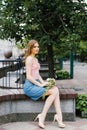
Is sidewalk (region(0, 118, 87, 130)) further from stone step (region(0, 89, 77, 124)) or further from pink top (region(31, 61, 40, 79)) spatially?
pink top (region(31, 61, 40, 79))

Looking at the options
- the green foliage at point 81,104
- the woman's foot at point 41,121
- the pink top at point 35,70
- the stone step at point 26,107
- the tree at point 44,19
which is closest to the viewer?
the woman's foot at point 41,121

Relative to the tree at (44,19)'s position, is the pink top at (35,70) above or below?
below

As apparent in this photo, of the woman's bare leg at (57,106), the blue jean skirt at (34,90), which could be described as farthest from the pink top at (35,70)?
the woman's bare leg at (57,106)

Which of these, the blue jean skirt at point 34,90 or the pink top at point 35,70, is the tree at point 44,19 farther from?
the blue jean skirt at point 34,90

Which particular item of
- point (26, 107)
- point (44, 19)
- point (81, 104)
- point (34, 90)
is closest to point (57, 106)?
point (34, 90)

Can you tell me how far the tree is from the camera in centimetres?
1002

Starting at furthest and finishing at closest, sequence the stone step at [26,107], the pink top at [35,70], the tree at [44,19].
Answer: the tree at [44,19]
the stone step at [26,107]
the pink top at [35,70]

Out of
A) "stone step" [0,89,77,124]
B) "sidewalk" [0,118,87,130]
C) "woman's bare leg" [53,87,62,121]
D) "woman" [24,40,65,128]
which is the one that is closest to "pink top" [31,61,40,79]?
"woman" [24,40,65,128]

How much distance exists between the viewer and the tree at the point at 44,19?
10016 millimetres

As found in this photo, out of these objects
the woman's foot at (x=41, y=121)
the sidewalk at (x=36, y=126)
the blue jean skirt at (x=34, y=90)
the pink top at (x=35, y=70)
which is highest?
the pink top at (x=35, y=70)

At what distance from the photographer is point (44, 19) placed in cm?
1045

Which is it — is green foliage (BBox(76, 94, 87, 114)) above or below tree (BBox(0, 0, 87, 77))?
below

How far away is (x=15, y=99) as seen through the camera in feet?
24.4

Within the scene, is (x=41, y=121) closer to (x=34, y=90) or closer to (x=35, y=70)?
(x=34, y=90)
